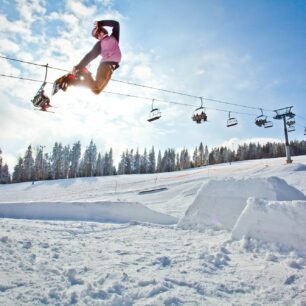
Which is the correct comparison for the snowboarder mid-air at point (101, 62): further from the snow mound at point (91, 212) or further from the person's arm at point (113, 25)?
the snow mound at point (91, 212)

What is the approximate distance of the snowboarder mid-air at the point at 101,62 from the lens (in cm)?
527

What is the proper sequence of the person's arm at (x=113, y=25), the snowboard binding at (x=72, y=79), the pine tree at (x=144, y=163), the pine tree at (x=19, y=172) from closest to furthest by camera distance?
the person's arm at (x=113, y=25) → the snowboard binding at (x=72, y=79) → the pine tree at (x=19, y=172) → the pine tree at (x=144, y=163)

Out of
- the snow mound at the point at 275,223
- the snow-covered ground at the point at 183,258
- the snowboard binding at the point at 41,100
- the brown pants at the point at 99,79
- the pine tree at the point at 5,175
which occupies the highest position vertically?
the pine tree at the point at 5,175

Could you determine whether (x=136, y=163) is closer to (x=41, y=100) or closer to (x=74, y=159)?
(x=74, y=159)

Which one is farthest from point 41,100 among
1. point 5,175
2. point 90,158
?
point 90,158

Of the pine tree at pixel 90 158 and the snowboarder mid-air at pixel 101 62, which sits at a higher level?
the pine tree at pixel 90 158

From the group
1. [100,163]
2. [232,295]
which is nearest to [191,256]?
[232,295]

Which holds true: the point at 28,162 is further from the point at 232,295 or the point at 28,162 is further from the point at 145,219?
the point at 232,295

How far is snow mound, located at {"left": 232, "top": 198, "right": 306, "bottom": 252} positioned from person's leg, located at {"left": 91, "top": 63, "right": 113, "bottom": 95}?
4.68 meters

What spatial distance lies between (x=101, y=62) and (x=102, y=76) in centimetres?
27

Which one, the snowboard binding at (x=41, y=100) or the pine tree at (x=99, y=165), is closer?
the snowboard binding at (x=41, y=100)

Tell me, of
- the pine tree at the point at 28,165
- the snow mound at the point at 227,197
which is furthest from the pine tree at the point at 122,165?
the snow mound at the point at 227,197

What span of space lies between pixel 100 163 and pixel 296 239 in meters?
96.9

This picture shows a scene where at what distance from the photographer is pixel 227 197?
371 inches
